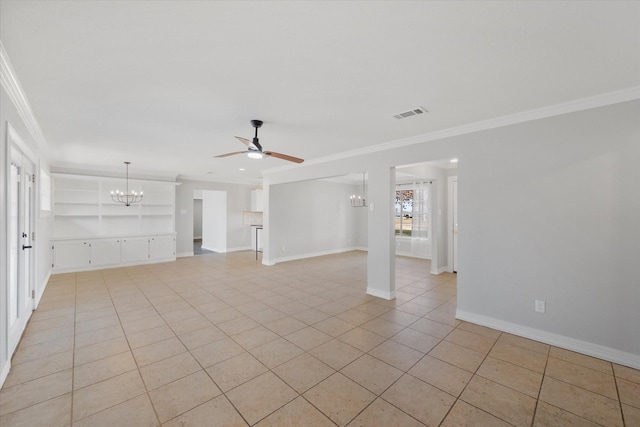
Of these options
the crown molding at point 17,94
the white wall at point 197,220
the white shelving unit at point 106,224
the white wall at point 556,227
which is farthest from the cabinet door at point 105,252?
the white wall at point 556,227

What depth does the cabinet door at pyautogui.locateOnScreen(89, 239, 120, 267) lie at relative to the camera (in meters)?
6.52

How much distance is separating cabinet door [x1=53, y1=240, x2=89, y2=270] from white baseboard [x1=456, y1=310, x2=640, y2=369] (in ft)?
25.7

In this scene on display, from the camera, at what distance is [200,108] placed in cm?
290

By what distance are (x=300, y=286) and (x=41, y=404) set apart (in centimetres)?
363

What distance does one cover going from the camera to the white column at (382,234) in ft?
14.5

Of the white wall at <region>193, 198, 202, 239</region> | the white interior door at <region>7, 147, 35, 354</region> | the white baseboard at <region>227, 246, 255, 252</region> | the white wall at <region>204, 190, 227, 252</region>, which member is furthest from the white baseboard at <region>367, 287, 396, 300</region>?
the white wall at <region>193, 198, 202, 239</region>

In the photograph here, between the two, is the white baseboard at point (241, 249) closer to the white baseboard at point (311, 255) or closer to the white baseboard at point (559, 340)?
the white baseboard at point (311, 255)

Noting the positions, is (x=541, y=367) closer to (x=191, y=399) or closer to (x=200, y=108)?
(x=191, y=399)

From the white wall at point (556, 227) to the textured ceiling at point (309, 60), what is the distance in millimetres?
391

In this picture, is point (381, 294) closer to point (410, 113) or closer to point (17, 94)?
point (410, 113)

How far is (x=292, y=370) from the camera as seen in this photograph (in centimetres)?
251

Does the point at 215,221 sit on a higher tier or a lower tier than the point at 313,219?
lower

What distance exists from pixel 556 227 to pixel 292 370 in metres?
3.09

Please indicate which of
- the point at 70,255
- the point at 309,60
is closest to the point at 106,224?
the point at 70,255
